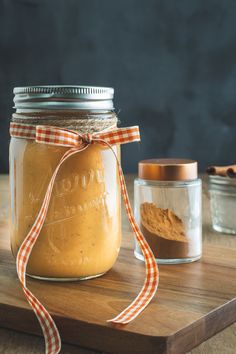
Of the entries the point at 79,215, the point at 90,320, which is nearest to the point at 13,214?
the point at 79,215

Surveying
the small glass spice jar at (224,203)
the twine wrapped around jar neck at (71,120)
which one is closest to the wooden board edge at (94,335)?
the twine wrapped around jar neck at (71,120)

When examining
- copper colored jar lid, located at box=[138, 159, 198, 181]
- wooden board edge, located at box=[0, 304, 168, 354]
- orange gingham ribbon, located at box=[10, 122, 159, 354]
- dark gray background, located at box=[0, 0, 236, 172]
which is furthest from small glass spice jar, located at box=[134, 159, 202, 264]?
dark gray background, located at box=[0, 0, 236, 172]

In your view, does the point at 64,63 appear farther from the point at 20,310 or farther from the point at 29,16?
the point at 20,310

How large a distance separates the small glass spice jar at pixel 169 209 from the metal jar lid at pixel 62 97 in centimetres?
19

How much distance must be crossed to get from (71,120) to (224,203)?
0.64m

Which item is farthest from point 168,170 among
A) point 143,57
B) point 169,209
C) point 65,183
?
point 143,57

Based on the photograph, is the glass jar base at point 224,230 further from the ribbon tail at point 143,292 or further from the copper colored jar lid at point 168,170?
the ribbon tail at point 143,292

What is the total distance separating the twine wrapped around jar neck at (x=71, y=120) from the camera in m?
0.84

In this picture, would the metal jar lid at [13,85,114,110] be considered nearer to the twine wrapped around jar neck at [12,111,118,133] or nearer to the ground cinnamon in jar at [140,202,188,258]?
the twine wrapped around jar neck at [12,111,118,133]

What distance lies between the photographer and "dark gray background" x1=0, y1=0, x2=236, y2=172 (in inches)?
102

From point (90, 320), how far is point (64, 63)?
79.5 inches

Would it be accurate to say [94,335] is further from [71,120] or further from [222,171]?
[222,171]

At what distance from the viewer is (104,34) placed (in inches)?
102

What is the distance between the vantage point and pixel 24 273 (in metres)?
0.80
